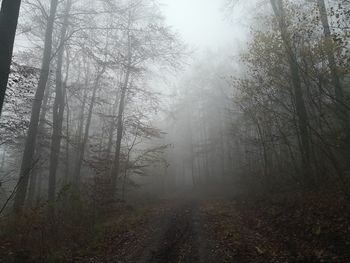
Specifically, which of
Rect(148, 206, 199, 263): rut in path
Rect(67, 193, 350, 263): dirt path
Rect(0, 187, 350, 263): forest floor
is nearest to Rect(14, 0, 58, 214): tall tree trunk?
Rect(0, 187, 350, 263): forest floor

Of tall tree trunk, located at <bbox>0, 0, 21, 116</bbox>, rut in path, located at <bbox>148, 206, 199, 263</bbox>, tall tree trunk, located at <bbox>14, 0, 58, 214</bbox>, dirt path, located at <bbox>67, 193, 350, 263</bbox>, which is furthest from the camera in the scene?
tall tree trunk, located at <bbox>14, 0, 58, 214</bbox>

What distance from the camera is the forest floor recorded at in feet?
22.7

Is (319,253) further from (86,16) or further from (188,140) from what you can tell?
(188,140)

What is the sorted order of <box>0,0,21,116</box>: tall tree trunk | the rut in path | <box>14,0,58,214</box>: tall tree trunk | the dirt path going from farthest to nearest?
1. <box>14,0,58,214</box>: tall tree trunk
2. the rut in path
3. the dirt path
4. <box>0,0,21,116</box>: tall tree trunk

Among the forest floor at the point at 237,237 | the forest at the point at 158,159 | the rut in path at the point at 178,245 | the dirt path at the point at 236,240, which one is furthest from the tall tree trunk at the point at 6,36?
the rut in path at the point at 178,245

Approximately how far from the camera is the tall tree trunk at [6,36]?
5.87 metres

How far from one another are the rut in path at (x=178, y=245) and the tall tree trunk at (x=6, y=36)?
208 inches

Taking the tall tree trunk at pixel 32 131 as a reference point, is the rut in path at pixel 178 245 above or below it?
below

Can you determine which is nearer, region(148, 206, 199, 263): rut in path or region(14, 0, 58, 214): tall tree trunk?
region(148, 206, 199, 263): rut in path

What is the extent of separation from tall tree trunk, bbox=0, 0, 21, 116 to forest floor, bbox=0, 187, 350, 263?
13.1ft

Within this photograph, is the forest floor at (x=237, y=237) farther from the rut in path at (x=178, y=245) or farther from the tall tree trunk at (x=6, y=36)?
the tall tree trunk at (x=6, y=36)

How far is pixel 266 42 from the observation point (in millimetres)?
11273

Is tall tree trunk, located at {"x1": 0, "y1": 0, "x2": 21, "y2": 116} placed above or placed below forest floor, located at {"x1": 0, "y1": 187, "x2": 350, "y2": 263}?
above

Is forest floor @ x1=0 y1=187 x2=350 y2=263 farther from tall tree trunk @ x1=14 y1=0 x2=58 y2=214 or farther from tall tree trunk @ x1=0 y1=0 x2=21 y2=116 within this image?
tall tree trunk @ x1=0 y1=0 x2=21 y2=116
